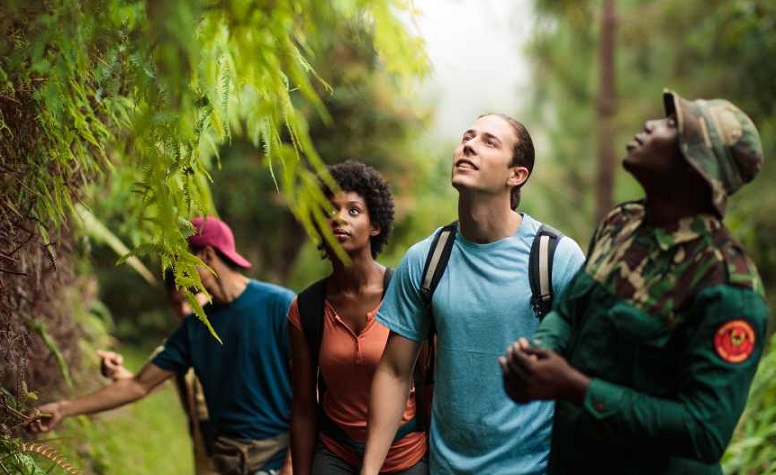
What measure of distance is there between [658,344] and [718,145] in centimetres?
53

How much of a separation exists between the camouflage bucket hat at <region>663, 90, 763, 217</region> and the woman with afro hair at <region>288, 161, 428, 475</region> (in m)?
1.98

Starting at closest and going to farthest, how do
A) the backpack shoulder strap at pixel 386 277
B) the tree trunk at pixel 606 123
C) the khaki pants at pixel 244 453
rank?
the backpack shoulder strap at pixel 386 277 → the khaki pants at pixel 244 453 → the tree trunk at pixel 606 123

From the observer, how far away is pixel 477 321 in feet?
11.6

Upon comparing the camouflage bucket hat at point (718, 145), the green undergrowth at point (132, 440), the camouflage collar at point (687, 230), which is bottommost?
the green undergrowth at point (132, 440)

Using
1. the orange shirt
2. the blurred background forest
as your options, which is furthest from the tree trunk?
the orange shirt

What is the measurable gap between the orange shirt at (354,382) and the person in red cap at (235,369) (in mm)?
474

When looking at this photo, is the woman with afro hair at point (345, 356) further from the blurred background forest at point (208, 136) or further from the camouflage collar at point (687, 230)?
the camouflage collar at point (687, 230)

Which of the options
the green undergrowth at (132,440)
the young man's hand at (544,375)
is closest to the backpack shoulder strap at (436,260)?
the young man's hand at (544,375)

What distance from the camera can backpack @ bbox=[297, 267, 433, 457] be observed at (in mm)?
4195

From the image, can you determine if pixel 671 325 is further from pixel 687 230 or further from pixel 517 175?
pixel 517 175

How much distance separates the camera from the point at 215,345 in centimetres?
470

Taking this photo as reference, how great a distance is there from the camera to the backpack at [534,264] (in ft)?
11.4

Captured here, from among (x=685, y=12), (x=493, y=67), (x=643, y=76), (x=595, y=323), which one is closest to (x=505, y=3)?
(x=685, y=12)

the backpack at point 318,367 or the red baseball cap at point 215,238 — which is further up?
the red baseball cap at point 215,238
